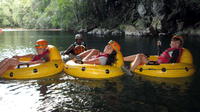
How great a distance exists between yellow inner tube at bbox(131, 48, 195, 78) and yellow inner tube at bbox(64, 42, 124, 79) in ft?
3.08

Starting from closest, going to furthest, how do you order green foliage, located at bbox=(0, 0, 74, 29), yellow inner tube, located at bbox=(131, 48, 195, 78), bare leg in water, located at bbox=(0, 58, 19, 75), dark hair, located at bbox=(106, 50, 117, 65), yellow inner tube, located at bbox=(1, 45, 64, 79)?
bare leg in water, located at bbox=(0, 58, 19, 75) < yellow inner tube, located at bbox=(1, 45, 64, 79) < yellow inner tube, located at bbox=(131, 48, 195, 78) < dark hair, located at bbox=(106, 50, 117, 65) < green foliage, located at bbox=(0, 0, 74, 29)

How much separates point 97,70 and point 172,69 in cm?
275

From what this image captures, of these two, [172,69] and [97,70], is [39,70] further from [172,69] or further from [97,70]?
[172,69]

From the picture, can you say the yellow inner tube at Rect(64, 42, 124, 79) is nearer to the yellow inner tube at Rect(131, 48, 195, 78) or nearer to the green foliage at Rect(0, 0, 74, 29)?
the yellow inner tube at Rect(131, 48, 195, 78)

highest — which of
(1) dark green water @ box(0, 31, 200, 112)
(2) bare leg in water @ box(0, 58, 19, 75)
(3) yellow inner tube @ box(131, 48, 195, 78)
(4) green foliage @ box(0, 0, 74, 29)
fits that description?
(4) green foliage @ box(0, 0, 74, 29)

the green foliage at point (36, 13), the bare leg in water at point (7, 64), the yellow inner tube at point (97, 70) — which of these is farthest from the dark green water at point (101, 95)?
the green foliage at point (36, 13)

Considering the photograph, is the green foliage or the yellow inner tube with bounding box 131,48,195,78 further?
the green foliage

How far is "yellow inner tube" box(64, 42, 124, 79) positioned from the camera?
846cm

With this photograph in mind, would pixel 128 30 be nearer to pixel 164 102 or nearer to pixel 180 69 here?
pixel 180 69

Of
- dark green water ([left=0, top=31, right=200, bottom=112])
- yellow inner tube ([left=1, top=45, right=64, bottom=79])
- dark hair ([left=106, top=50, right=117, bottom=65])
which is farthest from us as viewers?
dark hair ([left=106, top=50, right=117, bottom=65])

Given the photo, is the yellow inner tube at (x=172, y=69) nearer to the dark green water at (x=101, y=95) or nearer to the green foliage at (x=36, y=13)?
the dark green water at (x=101, y=95)

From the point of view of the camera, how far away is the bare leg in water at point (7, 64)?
828 cm

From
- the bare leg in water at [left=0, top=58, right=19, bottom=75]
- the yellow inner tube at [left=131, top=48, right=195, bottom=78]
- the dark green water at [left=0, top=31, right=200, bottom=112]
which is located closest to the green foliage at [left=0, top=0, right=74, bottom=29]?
the bare leg in water at [left=0, top=58, right=19, bottom=75]

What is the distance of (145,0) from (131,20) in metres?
5.24
